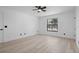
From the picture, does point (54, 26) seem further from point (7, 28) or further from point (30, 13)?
point (7, 28)

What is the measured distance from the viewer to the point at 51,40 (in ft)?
7.52

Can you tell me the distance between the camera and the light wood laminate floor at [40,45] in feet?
6.86

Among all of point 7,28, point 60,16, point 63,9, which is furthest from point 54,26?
point 7,28

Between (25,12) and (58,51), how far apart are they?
140 cm

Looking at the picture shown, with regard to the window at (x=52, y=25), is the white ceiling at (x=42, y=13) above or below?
above

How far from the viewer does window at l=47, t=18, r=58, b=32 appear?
83.1 inches

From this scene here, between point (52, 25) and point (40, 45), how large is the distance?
685 mm

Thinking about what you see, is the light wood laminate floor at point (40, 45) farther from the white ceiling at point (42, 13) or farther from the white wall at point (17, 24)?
the white ceiling at point (42, 13)

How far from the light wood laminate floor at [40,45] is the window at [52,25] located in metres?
0.25

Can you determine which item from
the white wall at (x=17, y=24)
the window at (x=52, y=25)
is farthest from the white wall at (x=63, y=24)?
the white wall at (x=17, y=24)

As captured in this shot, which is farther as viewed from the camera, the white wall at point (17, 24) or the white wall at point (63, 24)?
the white wall at point (17, 24)

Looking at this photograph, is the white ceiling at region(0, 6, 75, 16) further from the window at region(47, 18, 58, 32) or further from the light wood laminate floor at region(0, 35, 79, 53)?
the light wood laminate floor at region(0, 35, 79, 53)

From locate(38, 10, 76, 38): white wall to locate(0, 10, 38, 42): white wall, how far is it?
0.20 meters
